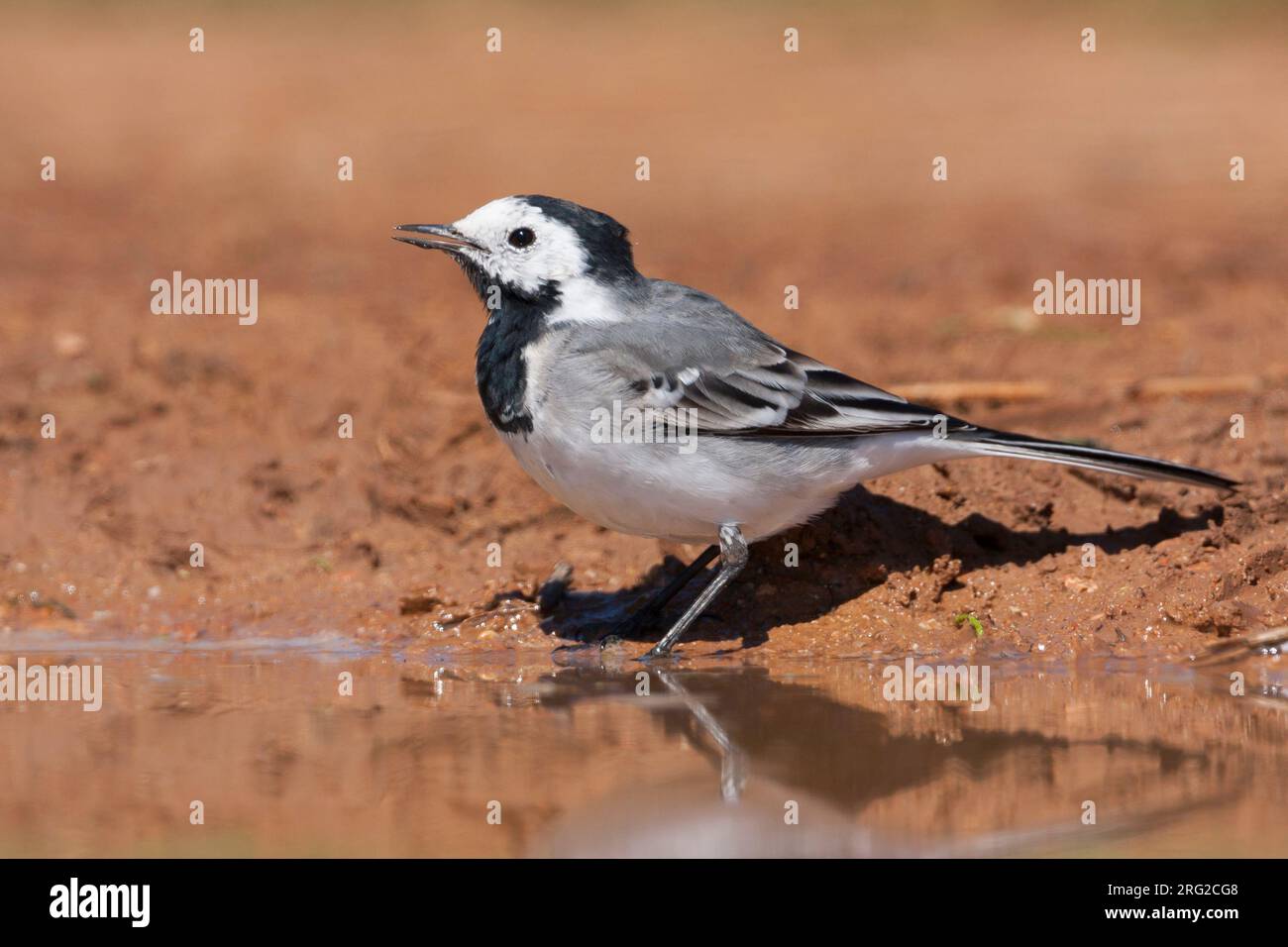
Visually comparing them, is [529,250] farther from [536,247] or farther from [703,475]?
[703,475]

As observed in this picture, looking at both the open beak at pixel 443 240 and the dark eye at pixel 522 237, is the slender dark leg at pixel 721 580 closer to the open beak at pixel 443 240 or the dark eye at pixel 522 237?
the dark eye at pixel 522 237

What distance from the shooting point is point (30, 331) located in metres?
11.6

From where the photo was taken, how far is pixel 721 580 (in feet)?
24.4

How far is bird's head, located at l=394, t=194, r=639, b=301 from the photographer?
24.3 feet

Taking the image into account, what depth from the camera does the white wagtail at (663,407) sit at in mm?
6988

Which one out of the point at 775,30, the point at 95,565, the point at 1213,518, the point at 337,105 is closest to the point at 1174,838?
the point at 1213,518

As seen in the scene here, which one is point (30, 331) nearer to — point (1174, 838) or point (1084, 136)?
point (1174, 838)

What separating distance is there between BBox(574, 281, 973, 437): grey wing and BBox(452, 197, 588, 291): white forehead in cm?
36

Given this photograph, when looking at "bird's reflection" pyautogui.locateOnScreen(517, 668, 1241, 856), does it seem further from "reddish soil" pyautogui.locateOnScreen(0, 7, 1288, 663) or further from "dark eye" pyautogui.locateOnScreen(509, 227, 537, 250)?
"dark eye" pyautogui.locateOnScreen(509, 227, 537, 250)
